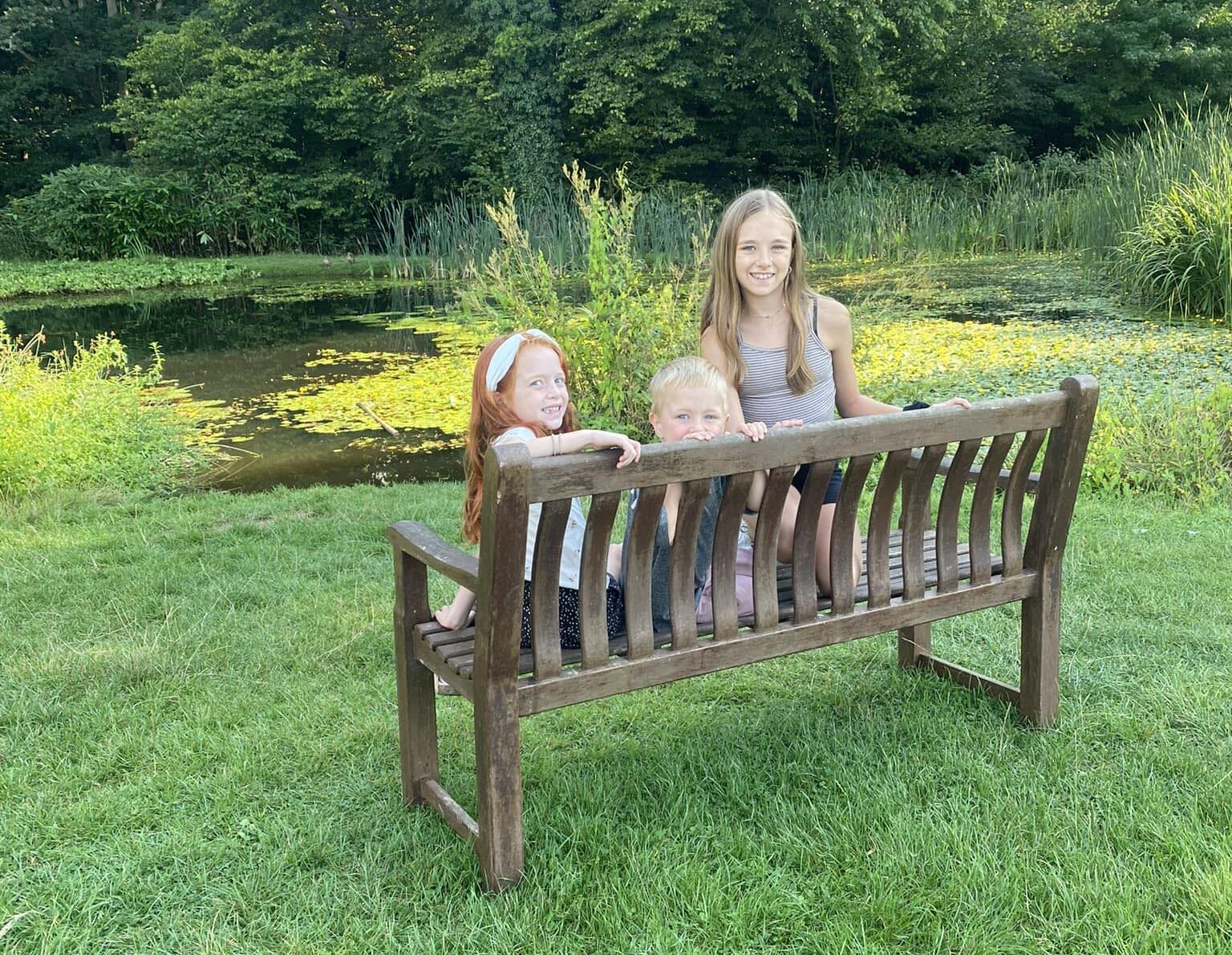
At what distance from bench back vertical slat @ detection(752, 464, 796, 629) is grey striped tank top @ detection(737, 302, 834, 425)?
29.7 inches

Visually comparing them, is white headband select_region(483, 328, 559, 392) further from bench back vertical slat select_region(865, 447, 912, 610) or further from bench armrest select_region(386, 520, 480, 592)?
bench back vertical slat select_region(865, 447, 912, 610)

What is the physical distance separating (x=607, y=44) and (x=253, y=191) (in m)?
9.62

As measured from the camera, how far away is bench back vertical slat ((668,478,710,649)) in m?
2.24

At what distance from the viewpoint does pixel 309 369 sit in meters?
10.6

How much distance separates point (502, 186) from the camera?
25.1m

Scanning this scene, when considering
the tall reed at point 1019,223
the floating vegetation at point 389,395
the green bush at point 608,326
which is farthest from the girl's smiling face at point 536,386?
the floating vegetation at point 389,395

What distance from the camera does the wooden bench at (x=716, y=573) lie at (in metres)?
2.06

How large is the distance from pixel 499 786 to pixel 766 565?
79 cm

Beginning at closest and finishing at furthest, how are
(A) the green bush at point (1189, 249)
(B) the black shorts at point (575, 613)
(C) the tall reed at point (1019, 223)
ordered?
(B) the black shorts at point (575, 613) < (A) the green bush at point (1189, 249) < (C) the tall reed at point (1019, 223)

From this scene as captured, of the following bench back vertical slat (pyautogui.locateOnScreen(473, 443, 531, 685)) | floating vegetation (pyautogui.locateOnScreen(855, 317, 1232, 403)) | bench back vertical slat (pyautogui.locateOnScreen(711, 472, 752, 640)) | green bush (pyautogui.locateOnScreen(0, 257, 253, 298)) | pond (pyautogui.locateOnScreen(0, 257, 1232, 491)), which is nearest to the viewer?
bench back vertical slat (pyautogui.locateOnScreen(473, 443, 531, 685))

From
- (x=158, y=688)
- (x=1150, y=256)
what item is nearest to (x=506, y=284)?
(x=158, y=688)

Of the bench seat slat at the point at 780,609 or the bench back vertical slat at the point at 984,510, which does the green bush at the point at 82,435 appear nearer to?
the bench seat slat at the point at 780,609

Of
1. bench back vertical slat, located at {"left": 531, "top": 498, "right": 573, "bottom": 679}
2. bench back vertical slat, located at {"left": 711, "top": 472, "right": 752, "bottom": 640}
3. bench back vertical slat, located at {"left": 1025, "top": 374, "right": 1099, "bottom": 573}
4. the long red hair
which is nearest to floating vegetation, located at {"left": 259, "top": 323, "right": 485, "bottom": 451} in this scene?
the long red hair

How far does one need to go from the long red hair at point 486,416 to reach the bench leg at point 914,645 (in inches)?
58.5
